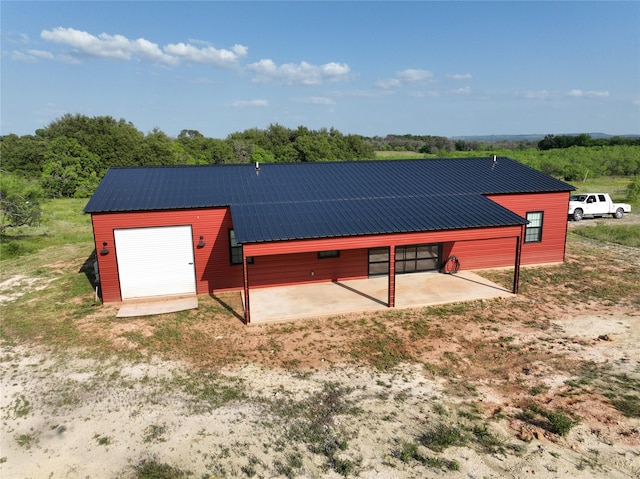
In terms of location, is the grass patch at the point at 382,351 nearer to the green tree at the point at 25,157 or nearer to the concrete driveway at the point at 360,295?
the concrete driveway at the point at 360,295

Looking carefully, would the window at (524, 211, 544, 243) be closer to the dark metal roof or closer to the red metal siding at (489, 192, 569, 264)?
the red metal siding at (489, 192, 569, 264)

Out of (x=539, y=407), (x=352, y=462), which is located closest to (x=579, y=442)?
(x=539, y=407)

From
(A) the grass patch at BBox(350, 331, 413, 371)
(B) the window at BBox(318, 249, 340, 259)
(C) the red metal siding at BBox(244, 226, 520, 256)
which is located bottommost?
(A) the grass patch at BBox(350, 331, 413, 371)

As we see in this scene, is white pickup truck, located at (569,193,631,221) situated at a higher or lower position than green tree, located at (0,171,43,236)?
lower

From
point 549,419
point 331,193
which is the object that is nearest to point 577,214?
point 331,193

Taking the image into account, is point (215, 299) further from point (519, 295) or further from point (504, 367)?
point (519, 295)

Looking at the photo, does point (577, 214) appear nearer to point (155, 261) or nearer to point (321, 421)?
point (155, 261)

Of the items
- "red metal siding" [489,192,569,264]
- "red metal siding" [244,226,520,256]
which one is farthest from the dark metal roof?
"red metal siding" [489,192,569,264]
